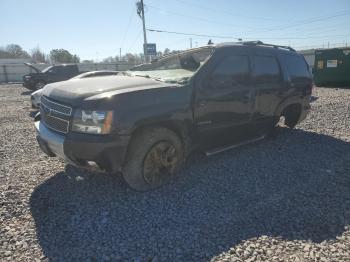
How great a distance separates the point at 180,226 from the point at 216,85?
2.21 meters

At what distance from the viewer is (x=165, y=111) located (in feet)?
13.5

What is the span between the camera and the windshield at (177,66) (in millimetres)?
4777

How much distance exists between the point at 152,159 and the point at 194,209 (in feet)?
2.85

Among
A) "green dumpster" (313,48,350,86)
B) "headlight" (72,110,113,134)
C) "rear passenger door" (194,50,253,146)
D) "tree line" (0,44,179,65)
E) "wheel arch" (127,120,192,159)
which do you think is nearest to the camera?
"headlight" (72,110,113,134)

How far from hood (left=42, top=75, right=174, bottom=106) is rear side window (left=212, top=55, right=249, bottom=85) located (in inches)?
37.1

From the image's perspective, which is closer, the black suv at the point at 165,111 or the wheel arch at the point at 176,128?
the black suv at the point at 165,111

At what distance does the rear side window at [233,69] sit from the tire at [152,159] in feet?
4.05

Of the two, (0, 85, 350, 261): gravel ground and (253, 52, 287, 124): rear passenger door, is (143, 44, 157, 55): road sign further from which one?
(0, 85, 350, 261): gravel ground

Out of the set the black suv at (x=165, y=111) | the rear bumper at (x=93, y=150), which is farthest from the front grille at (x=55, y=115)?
the rear bumper at (x=93, y=150)

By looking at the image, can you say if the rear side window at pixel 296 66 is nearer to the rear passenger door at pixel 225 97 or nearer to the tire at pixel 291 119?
the tire at pixel 291 119

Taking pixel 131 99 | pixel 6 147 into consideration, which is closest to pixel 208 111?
pixel 131 99

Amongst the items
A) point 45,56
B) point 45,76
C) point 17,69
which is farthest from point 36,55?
point 45,76

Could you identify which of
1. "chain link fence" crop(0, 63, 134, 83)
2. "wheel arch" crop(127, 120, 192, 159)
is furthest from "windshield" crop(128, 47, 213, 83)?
"chain link fence" crop(0, 63, 134, 83)

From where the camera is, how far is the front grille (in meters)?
3.83
